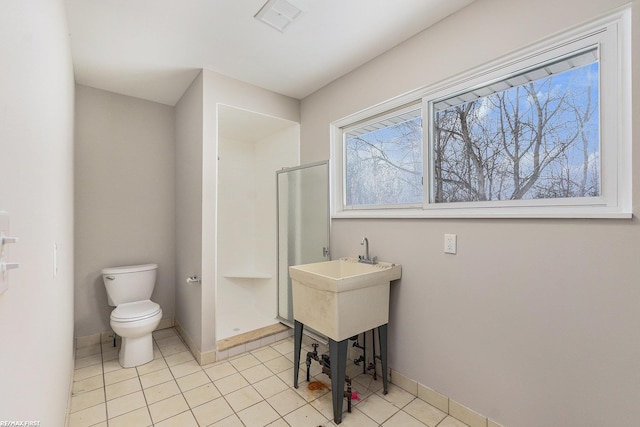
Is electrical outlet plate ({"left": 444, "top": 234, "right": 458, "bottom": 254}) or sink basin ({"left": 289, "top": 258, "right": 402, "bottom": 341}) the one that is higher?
electrical outlet plate ({"left": 444, "top": 234, "right": 458, "bottom": 254})

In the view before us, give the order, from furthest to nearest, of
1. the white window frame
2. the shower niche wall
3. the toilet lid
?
the shower niche wall
the toilet lid
the white window frame

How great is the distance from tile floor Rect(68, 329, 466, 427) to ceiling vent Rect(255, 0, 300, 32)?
8.31 ft

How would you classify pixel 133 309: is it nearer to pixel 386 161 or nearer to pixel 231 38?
pixel 231 38

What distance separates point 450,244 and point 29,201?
1.96 meters

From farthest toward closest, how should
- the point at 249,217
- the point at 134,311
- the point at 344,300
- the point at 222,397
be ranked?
the point at 249,217 < the point at 134,311 < the point at 222,397 < the point at 344,300

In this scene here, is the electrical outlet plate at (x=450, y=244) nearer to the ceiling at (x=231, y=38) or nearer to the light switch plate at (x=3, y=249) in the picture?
the ceiling at (x=231, y=38)

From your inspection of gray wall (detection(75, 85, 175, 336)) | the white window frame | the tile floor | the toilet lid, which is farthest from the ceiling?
the tile floor

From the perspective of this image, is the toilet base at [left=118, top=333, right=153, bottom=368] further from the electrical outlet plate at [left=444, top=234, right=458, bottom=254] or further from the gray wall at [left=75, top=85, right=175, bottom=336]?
the electrical outlet plate at [left=444, top=234, right=458, bottom=254]

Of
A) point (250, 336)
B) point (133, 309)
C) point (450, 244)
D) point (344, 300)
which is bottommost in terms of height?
point (250, 336)

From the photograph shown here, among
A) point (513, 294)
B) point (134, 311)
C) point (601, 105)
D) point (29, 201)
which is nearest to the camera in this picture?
point (29, 201)

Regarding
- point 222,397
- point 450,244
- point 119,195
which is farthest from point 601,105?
point 119,195

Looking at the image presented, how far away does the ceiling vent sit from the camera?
169 centimetres

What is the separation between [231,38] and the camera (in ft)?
6.62

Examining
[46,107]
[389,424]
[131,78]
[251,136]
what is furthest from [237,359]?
[131,78]
